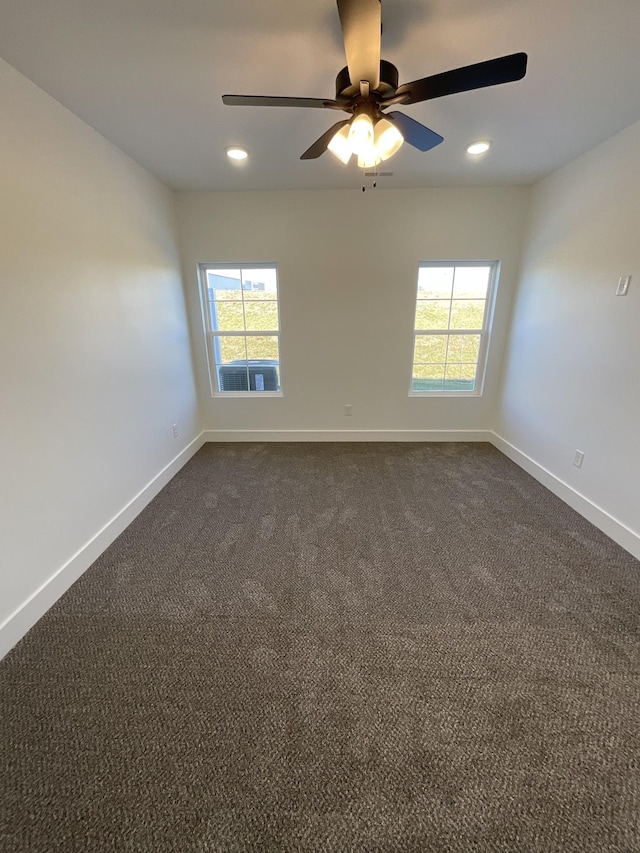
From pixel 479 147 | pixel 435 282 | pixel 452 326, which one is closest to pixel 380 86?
pixel 479 147

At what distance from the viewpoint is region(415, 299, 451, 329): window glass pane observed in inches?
137

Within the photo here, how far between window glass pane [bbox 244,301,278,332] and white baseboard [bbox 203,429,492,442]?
45.6 inches

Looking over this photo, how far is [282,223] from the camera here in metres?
3.22

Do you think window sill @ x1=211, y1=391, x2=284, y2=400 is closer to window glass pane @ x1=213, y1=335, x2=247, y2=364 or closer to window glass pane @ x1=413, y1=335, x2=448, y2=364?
window glass pane @ x1=213, y1=335, x2=247, y2=364

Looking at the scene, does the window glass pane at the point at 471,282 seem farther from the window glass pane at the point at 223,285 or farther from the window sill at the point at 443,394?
the window glass pane at the point at 223,285

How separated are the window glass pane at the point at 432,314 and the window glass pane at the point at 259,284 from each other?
153 cm

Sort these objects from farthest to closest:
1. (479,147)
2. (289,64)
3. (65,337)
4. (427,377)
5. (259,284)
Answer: (427,377)
(259,284)
(479,147)
(65,337)
(289,64)

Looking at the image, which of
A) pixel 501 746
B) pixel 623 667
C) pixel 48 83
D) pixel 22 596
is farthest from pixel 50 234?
pixel 623 667

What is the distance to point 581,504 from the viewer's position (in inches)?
97.5

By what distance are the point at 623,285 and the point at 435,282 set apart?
1601 mm

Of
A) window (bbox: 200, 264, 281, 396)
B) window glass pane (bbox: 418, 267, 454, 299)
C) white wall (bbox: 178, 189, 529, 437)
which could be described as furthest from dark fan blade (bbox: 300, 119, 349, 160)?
window glass pane (bbox: 418, 267, 454, 299)

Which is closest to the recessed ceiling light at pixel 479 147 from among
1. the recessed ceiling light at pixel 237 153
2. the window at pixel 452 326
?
the window at pixel 452 326

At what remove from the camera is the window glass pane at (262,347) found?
3627 mm

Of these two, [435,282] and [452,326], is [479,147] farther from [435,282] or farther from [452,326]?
[452,326]
